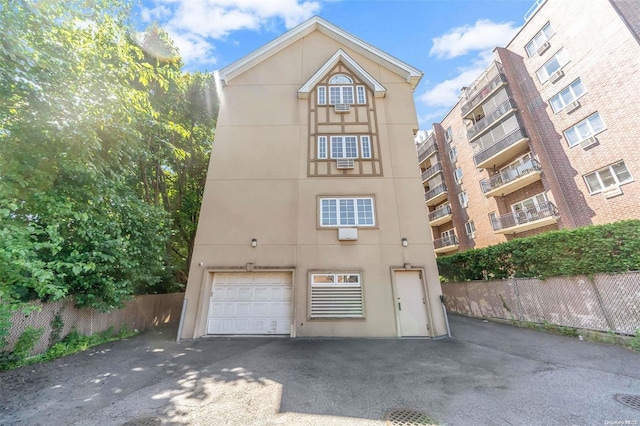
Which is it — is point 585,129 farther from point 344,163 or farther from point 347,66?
point 344,163

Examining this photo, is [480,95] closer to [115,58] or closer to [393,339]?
[393,339]

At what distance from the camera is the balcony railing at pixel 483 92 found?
62.4 ft

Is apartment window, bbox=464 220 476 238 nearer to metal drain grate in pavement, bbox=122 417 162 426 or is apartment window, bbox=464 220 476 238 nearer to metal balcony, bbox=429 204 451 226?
metal balcony, bbox=429 204 451 226

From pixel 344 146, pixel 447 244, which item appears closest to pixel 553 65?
pixel 447 244

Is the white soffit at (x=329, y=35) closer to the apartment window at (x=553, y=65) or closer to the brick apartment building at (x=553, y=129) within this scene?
the brick apartment building at (x=553, y=129)

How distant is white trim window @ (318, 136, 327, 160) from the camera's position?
1102 cm

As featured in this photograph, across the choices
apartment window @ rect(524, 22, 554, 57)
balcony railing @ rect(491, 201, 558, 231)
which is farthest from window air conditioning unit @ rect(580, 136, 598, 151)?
apartment window @ rect(524, 22, 554, 57)

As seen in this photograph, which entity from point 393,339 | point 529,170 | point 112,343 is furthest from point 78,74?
point 529,170

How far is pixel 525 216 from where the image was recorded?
16469mm

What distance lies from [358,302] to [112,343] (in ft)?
28.0

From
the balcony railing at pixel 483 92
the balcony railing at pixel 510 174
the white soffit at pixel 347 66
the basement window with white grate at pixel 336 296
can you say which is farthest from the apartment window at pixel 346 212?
the balcony railing at pixel 483 92

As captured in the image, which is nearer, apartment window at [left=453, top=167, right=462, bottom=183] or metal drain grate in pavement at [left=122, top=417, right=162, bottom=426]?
metal drain grate in pavement at [left=122, top=417, right=162, bottom=426]

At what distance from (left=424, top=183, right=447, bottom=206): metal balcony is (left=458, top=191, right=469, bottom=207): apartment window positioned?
1.46 meters

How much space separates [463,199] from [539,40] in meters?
12.3
